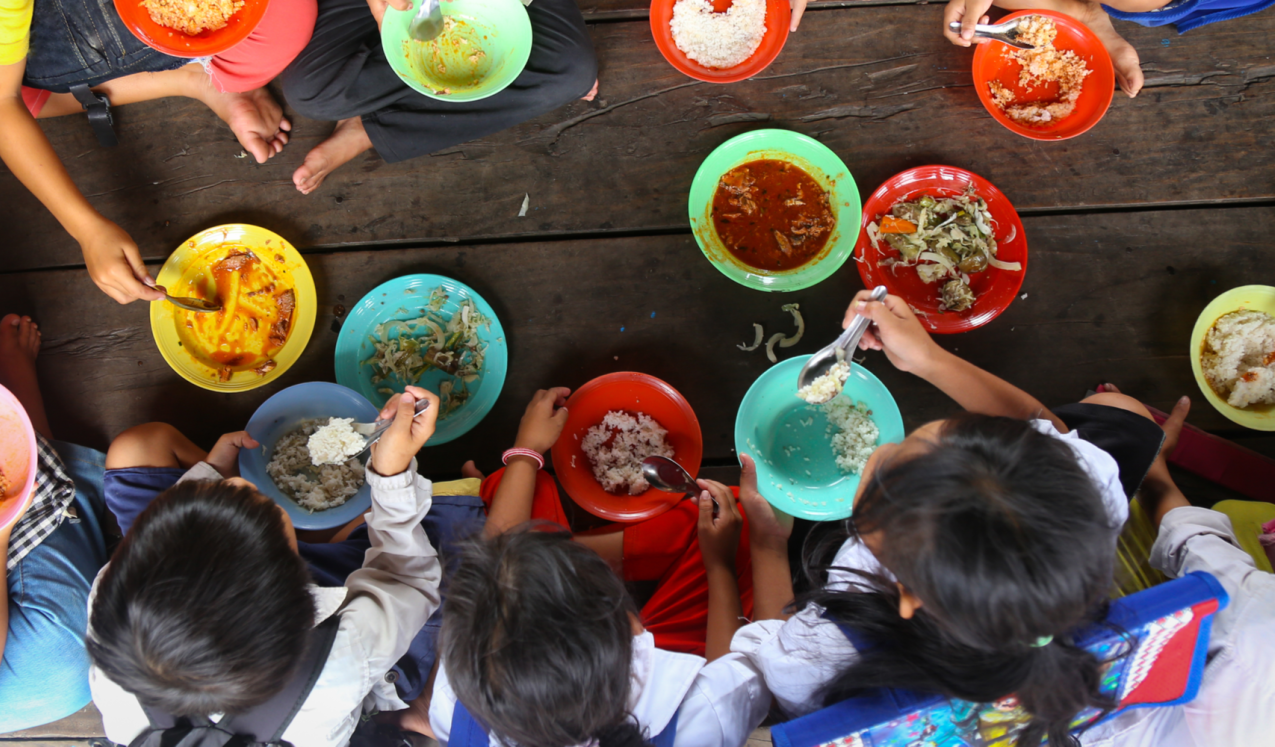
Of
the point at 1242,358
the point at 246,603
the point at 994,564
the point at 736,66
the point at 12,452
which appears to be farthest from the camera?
the point at 736,66

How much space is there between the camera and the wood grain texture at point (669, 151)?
5.89ft

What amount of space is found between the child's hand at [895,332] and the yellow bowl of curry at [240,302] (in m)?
1.38

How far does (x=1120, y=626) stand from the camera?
1144 millimetres

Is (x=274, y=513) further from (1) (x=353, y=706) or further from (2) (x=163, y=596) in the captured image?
(1) (x=353, y=706)

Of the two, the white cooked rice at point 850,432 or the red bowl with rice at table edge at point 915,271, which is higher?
the red bowl with rice at table edge at point 915,271

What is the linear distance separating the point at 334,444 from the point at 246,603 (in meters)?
0.42

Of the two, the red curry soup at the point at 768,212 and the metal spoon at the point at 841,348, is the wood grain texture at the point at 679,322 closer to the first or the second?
the red curry soup at the point at 768,212

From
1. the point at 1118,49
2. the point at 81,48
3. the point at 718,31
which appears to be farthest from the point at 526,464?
the point at 1118,49

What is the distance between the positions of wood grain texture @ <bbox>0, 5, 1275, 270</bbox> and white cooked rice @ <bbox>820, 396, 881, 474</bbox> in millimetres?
616

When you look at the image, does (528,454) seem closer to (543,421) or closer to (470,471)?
(543,421)

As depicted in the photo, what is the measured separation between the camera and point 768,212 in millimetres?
1718

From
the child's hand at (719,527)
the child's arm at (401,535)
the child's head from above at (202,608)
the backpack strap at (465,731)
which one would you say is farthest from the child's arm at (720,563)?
the child's head from above at (202,608)

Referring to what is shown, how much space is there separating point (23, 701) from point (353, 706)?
933 millimetres

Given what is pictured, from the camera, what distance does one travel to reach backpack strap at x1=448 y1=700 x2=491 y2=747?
4.18 ft
